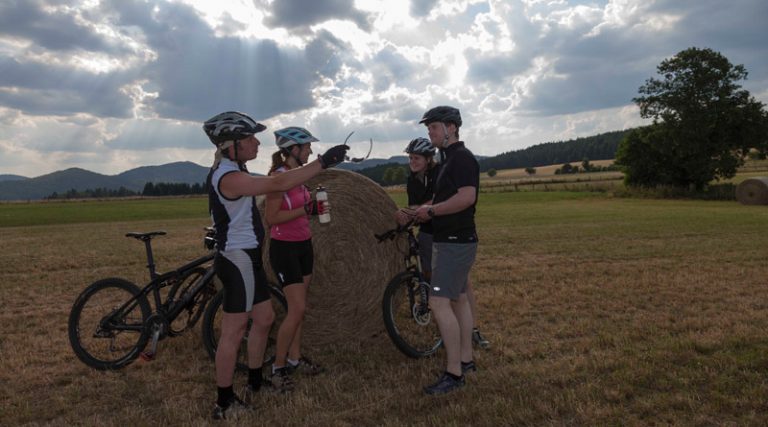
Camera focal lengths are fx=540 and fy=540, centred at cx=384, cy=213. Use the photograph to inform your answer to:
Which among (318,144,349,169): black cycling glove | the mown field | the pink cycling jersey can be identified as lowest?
the mown field

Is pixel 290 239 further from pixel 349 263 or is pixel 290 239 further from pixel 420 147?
pixel 420 147

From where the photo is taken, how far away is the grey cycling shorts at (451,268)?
4531mm

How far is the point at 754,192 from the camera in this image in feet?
106

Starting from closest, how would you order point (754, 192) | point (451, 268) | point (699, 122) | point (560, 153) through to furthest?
point (451, 268), point (754, 192), point (699, 122), point (560, 153)

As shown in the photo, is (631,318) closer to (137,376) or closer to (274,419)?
(274,419)

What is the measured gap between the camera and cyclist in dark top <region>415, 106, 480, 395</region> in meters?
4.48

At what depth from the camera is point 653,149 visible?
4284 centimetres

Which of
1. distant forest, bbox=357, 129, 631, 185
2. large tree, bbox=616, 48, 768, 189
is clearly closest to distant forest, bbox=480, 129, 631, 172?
distant forest, bbox=357, 129, 631, 185

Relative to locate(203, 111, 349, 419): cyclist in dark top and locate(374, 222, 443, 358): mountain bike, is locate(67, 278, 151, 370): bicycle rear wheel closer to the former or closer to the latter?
locate(203, 111, 349, 419): cyclist in dark top

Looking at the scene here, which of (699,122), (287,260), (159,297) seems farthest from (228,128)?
(699,122)

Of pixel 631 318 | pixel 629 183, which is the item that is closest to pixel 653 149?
pixel 629 183

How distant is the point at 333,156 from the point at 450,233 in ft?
4.18

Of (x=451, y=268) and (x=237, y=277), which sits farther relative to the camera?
(x=451, y=268)

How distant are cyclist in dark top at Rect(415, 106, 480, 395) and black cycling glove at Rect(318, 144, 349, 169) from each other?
3.07ft
